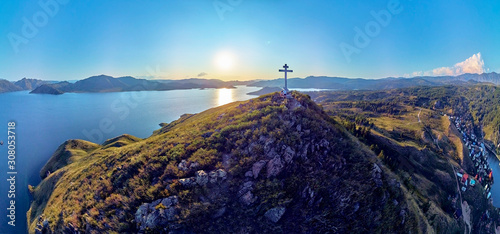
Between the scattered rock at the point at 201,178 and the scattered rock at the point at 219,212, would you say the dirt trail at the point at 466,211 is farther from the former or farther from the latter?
the scattered rock at the point at 201,178

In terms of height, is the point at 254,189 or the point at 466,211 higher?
the point at 254,189

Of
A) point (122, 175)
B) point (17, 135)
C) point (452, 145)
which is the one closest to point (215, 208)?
point (122, 175)

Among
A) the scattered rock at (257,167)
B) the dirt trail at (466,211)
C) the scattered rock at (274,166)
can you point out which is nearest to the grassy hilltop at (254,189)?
the scattered rock at (257,167)

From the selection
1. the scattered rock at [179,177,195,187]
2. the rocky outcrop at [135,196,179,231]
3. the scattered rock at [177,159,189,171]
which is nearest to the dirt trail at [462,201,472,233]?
the scattered rock at [179,177,195,187]

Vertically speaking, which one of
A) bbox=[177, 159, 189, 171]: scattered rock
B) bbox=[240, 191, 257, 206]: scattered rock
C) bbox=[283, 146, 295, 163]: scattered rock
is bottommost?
bbox=[240, 191, 257, 206]: scattered rock

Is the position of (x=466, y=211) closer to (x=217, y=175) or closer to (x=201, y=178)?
(x=217, y=175)

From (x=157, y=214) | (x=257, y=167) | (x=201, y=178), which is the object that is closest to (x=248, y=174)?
(x=257, y=167)

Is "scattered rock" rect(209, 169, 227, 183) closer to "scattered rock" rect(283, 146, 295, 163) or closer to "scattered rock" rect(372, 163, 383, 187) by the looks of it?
"scattered rock" rect(283, 146, 295, 163)

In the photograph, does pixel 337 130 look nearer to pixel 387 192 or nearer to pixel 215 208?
pixel 387 192
